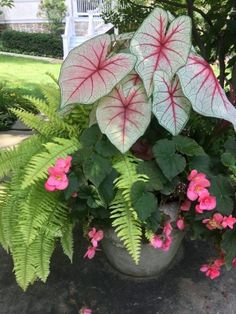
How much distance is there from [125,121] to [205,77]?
379 mm

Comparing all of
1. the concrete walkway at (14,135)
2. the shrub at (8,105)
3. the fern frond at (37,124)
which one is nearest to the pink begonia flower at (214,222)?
the fern frond at (37,124)

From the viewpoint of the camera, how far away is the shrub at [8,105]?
466 centimetres

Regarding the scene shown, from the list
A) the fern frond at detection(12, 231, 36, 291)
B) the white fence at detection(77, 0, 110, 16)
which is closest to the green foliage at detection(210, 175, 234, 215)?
the fern frond at detection(12, 231, 36, 291)

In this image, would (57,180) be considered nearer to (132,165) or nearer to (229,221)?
(132,165)

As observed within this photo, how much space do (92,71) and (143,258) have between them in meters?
0.91

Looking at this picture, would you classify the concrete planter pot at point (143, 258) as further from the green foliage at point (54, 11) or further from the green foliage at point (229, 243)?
the green foliage at point (54, 11)

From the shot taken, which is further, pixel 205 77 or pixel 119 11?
pixel 119 11

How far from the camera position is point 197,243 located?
7.10ft

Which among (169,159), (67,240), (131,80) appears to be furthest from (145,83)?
(67,240)

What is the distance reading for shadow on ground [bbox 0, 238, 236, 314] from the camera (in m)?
1.76

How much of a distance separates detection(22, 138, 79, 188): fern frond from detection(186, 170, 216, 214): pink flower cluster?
0.51 m

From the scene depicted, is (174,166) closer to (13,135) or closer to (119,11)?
(119,11)

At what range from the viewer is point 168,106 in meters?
1.57

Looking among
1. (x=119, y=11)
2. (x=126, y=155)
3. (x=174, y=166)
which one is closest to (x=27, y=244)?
(x=126, y=155)
